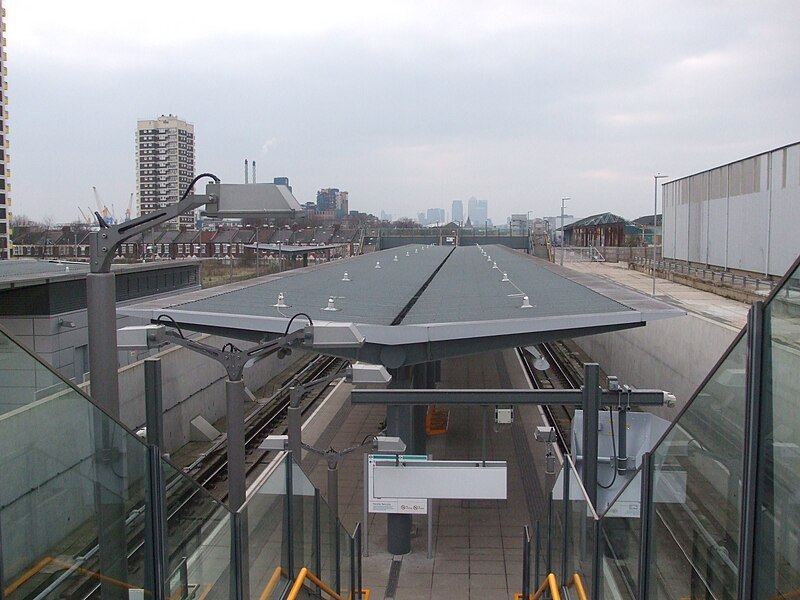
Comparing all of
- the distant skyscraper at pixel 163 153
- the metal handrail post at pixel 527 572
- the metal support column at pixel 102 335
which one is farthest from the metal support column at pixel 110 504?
the distant skyscraper at pixel 163 153

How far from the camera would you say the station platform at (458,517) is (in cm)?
1130

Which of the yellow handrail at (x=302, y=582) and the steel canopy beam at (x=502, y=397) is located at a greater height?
the steel canopy beam at (x=502, y=397)

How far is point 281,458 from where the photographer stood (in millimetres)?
6031

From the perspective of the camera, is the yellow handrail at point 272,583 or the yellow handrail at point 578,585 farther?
the yellow handrail at point 578,585

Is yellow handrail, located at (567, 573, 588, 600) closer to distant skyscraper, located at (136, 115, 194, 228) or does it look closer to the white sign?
the white sign

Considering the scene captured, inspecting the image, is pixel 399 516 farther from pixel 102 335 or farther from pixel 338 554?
pixel 102 335

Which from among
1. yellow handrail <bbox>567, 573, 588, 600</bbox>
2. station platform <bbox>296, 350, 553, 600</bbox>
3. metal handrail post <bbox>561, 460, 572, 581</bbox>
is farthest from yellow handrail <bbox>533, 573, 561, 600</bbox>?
station platform <bbox>296, 350, 553, 600</bbox>

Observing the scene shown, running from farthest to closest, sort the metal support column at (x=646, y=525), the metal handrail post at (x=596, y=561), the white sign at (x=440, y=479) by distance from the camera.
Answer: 1. the white sign at (x=440, y=479)
2. the metal handrail post at (x=596, y=561)
3. the metal support column at (x=646, y=525)

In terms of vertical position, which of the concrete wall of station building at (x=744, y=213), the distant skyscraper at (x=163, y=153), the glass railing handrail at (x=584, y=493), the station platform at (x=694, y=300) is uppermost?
the distant skyscraper at (x=163, y=153)

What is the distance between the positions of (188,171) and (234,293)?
138936 mm

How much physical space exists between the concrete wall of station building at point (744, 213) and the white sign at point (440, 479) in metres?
21.9

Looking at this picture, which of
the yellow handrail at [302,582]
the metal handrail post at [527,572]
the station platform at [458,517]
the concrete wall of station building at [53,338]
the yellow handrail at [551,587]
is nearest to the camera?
the yellow handrail at [302,582]

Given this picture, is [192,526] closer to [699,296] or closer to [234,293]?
[234,293]

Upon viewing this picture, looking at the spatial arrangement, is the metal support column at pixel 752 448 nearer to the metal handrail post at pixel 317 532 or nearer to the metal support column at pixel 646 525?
the metal support column at pixel 646 525
